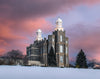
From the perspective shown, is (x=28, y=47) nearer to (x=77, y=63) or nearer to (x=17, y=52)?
(x=17, y=52)

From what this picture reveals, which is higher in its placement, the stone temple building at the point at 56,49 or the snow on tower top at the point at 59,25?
the snow on tower top at the point at 59,25

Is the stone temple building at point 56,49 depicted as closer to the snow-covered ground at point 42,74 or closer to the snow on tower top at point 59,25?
the snow on tower top at point 59,25

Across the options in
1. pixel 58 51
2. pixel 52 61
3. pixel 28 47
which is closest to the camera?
pixel 52 61

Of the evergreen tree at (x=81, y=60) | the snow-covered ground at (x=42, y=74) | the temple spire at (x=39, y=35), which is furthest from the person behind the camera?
the temple spire at (x=39, y=35)

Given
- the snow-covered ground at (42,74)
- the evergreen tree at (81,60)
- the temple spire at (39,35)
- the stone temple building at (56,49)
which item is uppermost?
the temple spire at (39,35)

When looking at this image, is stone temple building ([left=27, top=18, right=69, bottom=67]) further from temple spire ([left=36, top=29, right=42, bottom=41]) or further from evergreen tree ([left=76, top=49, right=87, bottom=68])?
evergreen tree ([left=76, top=49, right=87, bottom=68])

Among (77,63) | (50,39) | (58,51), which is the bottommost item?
(77,63)

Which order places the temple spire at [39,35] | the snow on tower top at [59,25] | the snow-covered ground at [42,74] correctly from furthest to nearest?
1. the temple spire at [39,35]
2. the snow on tower top at [59,25]
3. the snow-covered ground at [42,74]

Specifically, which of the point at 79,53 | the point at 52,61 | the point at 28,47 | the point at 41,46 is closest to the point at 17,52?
the point at 28,47

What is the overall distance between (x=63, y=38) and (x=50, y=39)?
557 centimetres

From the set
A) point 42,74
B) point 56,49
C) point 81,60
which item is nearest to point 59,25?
point 56,49

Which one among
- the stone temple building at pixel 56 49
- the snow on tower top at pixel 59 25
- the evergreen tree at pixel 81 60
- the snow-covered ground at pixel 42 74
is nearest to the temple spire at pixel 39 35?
the stone temple building at pixel 56 49

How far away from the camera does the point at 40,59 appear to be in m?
89.9

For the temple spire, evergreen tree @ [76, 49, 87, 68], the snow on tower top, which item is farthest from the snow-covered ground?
the temple spire
